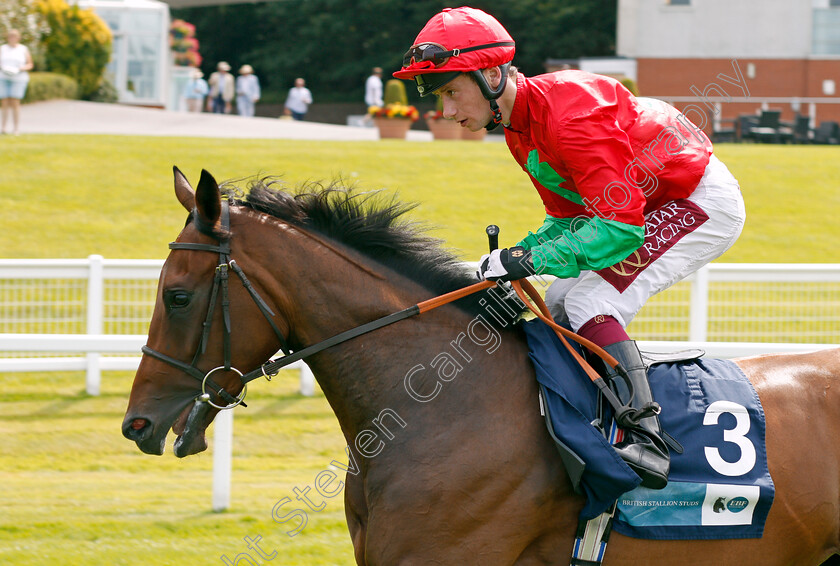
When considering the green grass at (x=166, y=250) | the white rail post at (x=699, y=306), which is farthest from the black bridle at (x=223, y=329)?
→ the white rail post at (x=699, y=306)

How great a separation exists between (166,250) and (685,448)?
8.35 m

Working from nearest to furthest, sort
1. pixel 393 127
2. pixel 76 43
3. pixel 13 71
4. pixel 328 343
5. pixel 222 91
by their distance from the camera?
pixel 328 343, pixel 13 71, pixel 393 127, pixel 76 43, pixel 222 91

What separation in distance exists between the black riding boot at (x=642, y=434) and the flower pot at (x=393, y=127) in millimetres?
15769

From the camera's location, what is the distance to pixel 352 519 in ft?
9.07

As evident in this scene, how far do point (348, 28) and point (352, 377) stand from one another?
3755cm

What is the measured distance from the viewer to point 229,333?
260 centimetres

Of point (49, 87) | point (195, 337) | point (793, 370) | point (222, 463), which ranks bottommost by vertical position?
point (222, 463)

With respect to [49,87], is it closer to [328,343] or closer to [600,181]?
[328,343]

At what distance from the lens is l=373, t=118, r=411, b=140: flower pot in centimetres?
1811

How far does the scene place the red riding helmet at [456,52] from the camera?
267cm

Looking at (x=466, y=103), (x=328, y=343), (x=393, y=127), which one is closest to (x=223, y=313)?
(x=328, y=343)

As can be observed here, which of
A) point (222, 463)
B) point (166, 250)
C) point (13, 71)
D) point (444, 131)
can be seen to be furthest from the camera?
point (444, 131)

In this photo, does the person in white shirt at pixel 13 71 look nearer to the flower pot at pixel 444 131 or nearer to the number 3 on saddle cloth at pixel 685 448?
the flower pot at pixel 444 131

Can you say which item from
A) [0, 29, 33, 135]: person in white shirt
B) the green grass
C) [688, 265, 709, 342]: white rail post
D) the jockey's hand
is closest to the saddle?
the jockey's hand
